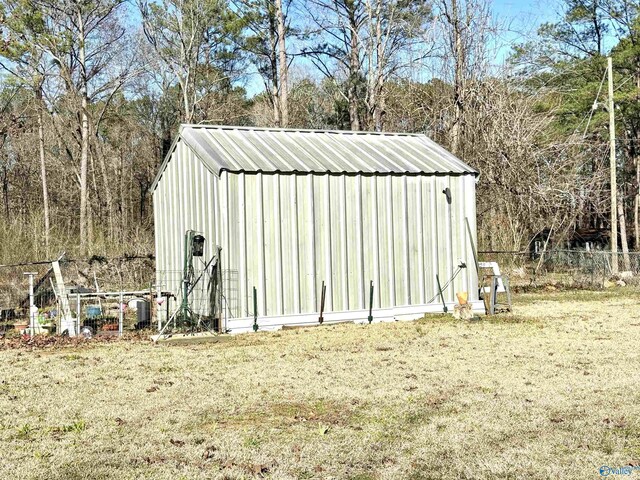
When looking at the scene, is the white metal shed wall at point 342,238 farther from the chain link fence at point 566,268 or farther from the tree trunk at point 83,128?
the tree trunk at point 83,128

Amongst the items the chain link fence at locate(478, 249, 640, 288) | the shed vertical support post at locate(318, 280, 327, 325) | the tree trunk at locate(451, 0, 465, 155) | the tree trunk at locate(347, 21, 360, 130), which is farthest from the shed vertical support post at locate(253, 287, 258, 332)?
the tree trunk at locate(347, 21, 360, 130)

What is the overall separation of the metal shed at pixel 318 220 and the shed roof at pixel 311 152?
3 cm

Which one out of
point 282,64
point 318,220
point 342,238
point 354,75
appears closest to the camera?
point 318,220

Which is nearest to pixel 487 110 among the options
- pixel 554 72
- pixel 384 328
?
pixel 554 72

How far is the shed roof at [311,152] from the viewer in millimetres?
14977

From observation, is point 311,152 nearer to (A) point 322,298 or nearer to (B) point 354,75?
(A) point 322,298

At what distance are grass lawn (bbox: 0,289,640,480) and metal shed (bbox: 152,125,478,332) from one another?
1990 millimetres

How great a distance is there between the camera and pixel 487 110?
28953mm

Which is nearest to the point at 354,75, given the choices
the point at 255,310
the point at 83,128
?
the point at 83,128

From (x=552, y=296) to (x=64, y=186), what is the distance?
24.9 m

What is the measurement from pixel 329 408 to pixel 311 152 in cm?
952

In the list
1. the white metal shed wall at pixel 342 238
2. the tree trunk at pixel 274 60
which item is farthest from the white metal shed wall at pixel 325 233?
the tree trunk at pixel 274 60

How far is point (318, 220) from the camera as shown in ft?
49.4

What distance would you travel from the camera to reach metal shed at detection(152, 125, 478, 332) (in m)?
14.3
